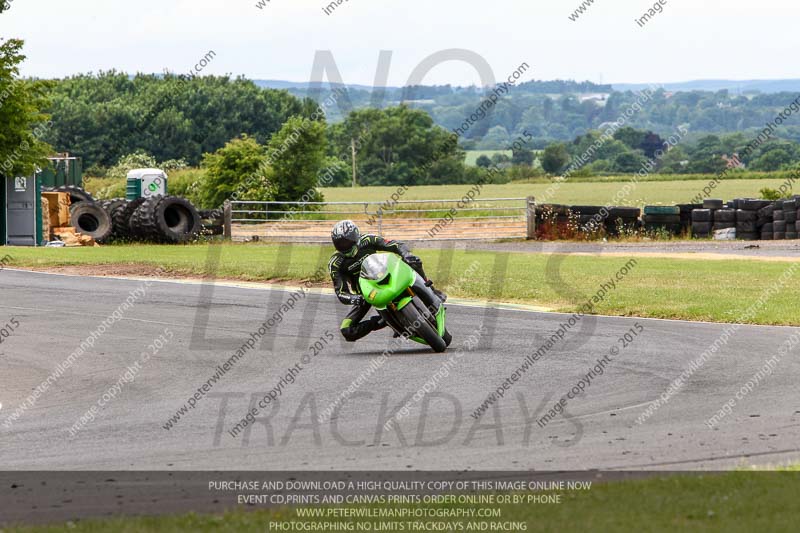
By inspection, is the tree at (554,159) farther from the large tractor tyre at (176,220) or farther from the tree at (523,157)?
the large tractor tyre at (176,220)

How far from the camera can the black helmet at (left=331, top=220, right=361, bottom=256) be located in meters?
13.4

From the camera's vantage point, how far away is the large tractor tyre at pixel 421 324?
1293 cm

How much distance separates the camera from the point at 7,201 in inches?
1443

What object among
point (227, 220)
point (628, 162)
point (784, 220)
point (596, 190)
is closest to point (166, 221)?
point (227, 220)

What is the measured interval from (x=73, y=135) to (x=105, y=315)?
83514mm

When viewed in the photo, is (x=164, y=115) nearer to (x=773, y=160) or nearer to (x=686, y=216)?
(x=773, y=160)

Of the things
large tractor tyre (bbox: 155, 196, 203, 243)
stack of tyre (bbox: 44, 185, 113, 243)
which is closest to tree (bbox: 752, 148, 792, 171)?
large tractor tyre (bbox: 155, 196, 203, 243)

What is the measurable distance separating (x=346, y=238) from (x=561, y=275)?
10.8m

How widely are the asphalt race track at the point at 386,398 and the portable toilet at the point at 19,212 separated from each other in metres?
20.0

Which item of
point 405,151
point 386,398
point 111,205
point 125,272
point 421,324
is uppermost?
point 405,151
